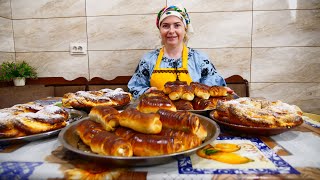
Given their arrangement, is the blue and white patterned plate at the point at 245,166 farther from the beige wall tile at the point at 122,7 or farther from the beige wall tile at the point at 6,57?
the beige wall tile at the point at 6,57

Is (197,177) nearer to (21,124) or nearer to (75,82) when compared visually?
(21,124)

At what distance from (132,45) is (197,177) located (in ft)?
8.89

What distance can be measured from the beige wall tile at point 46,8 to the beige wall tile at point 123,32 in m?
0.25

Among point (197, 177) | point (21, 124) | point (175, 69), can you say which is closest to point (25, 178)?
point (21, 124)

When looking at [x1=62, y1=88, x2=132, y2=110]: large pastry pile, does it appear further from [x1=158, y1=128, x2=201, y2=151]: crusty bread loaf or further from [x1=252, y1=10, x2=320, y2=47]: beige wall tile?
[x1=252, y1=10, x2=320, y2=47]: beige wall tile

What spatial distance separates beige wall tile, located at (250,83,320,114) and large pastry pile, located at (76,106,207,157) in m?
2.60

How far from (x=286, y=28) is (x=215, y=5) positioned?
0.98m

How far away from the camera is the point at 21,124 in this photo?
0.91 meters

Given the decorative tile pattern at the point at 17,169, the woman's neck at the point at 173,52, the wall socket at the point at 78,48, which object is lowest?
the decorative tile pattern at the point at 17,169

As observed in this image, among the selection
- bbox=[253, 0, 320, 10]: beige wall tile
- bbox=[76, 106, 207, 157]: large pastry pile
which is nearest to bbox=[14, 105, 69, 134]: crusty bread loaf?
bbox=[76, 106, 207, 157]: large pastry pile

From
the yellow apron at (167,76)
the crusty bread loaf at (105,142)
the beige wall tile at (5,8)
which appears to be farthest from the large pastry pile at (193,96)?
the beige wall tile at (5,8)

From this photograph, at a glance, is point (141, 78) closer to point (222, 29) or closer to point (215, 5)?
point (222, 29)

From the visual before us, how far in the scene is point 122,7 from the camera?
310 cm

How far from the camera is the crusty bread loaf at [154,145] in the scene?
694 mm
